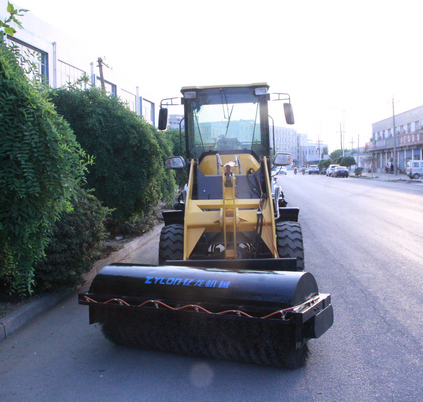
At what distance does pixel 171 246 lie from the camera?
6312mm

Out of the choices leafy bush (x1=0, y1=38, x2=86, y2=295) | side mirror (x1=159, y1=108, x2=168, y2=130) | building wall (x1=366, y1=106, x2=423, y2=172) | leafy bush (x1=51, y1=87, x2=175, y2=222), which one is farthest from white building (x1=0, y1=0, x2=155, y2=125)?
building wall (x1=366, y1=106, x2=423, y2=172)

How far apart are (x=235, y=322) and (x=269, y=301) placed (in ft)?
1.18

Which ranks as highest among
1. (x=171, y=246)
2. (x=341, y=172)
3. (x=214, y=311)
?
(x=341, y=172)

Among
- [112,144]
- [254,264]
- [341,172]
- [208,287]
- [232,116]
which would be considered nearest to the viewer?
[208,287]

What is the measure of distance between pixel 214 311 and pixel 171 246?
102 inches

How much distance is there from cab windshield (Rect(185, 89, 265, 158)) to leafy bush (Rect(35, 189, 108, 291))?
235 cm

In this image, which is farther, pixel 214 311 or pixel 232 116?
pixel 232 116

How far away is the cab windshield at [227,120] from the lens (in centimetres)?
731

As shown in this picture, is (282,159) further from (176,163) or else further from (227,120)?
(176,163)

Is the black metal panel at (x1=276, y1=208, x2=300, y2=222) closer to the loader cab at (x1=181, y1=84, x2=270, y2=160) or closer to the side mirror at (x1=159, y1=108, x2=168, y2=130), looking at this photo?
the loader cab at (x1=181, y1=84, x2=270, y2=160)

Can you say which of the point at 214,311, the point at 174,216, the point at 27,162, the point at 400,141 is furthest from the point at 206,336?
the point at 400,141

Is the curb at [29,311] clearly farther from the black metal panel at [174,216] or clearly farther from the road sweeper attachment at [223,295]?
the black metal panel at [174,216]

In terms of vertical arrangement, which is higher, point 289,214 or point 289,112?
point 289,112

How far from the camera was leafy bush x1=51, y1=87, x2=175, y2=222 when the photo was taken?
943 centimetres
